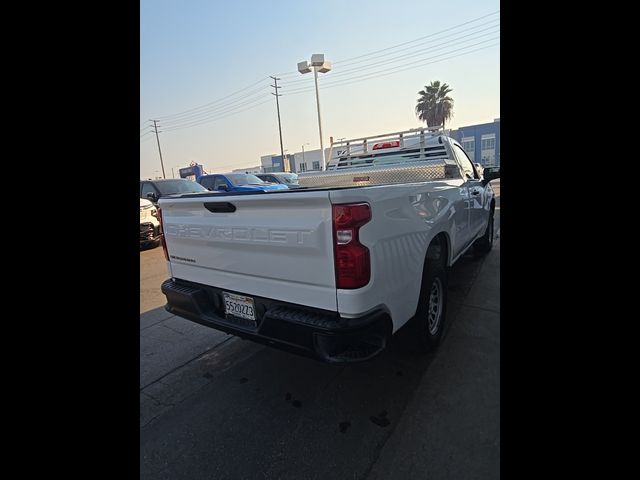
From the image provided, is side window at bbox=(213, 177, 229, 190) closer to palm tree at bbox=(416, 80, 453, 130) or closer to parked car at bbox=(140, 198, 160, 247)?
parked car at bbox=(140, 198, 160, 247)

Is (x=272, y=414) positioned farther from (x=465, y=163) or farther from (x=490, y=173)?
(x=465, y=163)

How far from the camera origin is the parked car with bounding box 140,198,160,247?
26.1 feet

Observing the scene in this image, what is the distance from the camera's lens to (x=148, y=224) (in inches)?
317

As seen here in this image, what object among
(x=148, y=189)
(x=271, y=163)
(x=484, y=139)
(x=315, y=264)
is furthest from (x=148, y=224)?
(x=271, y=163)

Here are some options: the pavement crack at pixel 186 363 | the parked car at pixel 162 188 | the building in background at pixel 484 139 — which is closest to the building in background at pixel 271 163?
the building in background at pixel 484 139

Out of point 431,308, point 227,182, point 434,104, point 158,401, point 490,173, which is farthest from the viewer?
point 434,104

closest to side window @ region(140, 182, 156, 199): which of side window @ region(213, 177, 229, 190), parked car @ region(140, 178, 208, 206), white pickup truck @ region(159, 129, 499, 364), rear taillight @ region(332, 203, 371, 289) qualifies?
parked car @ region(140, 178, 208, 206)

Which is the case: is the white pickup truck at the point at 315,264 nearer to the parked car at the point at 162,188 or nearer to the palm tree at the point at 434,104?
the parked car at the point at 162,188

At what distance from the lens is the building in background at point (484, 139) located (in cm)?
173

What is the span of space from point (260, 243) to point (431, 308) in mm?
1607

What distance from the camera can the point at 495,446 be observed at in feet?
6.22

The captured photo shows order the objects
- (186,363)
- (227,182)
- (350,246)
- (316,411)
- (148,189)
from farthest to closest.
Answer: (227,182) → (148,189) → (186,363) → (316,411) → (350,246)

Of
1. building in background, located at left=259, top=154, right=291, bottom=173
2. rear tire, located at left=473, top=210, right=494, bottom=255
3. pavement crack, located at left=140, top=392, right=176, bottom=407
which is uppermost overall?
building in background, located at left=259, top=154, right=291, bottom=173
